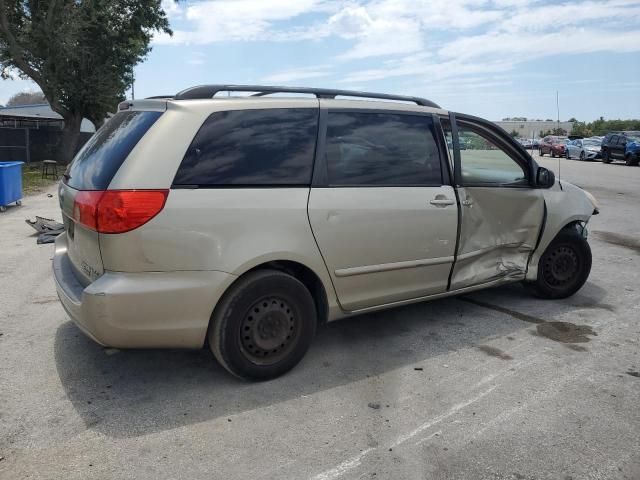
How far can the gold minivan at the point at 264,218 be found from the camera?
3.17 meters

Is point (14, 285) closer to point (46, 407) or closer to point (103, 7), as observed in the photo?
point (46, 407)

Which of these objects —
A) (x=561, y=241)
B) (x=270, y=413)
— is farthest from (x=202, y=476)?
(x=561, y=241)

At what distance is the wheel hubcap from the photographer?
5312 mm

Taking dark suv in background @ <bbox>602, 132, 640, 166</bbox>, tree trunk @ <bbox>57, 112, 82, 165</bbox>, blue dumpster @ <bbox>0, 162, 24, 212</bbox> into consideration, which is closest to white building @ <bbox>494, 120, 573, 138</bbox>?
dark suv in background @ <bbox>602, 132, 640, 166</bbox>

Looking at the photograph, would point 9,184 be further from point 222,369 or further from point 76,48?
point 76,48

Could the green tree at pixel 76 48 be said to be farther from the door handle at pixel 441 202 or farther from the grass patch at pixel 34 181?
the door handle at pixel 441 202

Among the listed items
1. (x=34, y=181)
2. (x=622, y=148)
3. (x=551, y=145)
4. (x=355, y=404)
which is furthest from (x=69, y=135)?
(x=551, y=145)

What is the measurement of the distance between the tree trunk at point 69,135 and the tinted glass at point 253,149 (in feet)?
84.3

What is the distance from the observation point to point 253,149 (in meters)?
3.49

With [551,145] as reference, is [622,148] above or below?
below

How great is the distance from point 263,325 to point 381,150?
1.53 metres

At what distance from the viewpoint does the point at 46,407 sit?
10.7 feet

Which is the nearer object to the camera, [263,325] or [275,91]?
[263,325]

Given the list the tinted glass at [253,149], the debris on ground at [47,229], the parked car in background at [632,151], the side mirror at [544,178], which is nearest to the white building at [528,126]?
the parked car in background at [632,151]
